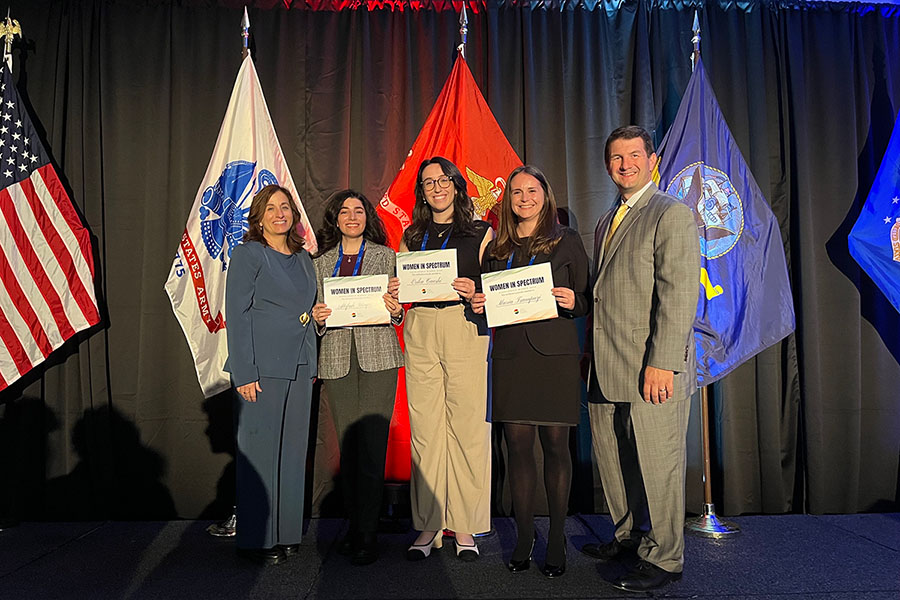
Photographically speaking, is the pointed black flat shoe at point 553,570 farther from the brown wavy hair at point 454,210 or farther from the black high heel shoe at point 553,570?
the brown wavy hair at point 454,210

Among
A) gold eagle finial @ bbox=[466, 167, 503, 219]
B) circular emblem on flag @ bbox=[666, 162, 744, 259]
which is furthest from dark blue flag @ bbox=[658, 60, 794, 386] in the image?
gold eagle finial @ bbox=[466, 167, 503, 219]

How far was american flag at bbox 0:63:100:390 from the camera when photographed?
3.22 m

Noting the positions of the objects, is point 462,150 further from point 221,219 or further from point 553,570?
point 553,570

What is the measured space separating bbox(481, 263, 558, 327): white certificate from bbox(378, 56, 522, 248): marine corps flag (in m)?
1.05

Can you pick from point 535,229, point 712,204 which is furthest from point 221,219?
point 712,204

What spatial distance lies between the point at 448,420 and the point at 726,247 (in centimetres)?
172

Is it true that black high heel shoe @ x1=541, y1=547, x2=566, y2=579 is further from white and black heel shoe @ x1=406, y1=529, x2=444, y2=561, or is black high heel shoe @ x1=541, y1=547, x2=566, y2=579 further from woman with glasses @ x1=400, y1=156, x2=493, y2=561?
white and black heel shoe @ x1=406, y1=529, x2=444, y2=561

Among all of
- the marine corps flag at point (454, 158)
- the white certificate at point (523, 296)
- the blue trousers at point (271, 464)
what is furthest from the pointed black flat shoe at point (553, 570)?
the marine corps flag at point (454, 158)

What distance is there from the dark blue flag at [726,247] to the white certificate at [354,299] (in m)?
1.66

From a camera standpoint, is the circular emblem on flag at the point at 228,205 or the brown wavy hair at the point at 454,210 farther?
the circular emblem on flag at the point at 228,205

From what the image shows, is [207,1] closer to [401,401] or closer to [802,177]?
[401,401]

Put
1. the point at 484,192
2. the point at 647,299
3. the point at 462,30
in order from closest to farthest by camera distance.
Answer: the point at 647,299, the point at 484,192, the point at 462,30

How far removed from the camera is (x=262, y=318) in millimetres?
2654

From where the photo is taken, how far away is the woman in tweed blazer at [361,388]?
8.78 ft
